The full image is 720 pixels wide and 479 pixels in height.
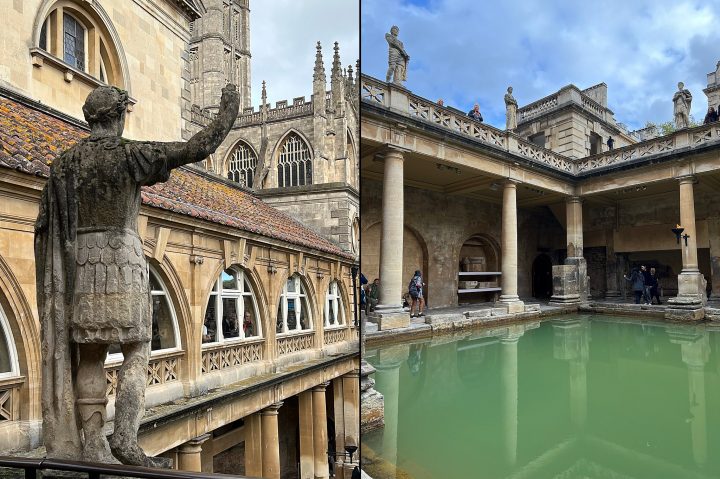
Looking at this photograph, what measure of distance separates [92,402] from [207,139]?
1219 millimetres

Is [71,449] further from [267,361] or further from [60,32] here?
[60,32]

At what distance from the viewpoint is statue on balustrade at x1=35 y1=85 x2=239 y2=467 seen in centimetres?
201

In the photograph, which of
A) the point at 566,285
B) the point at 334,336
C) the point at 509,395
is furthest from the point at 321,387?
the point at 566,285

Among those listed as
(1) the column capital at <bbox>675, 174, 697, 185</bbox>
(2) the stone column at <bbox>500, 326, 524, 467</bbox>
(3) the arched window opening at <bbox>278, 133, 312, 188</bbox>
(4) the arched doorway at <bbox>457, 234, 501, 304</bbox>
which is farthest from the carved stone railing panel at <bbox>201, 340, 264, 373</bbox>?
(3) the arched window opening at <bbox>278, 133, 312, 188</bbox>

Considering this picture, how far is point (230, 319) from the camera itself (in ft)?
25.1

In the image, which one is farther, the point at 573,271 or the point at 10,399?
the point at 573,271

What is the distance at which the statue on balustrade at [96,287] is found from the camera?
2010 millimetres

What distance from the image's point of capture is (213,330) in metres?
7.16

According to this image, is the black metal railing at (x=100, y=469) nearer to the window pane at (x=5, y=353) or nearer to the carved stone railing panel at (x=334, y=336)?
the window pane at (x=5, y=353)

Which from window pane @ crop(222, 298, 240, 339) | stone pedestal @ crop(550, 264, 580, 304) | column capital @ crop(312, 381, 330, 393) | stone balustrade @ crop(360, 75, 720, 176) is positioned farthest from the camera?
stone pedestal @ crop(550, 264, 580, 304)

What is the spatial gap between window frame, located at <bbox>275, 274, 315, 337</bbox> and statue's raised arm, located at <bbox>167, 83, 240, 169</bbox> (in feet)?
22.2

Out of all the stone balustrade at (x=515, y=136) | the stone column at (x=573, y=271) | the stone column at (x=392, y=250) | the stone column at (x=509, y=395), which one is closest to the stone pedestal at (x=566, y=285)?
the stone column at (x=573, y=271)

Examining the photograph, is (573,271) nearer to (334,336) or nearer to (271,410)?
(334,336)

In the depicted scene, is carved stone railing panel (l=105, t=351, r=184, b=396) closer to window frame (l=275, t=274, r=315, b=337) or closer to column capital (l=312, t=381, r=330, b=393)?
window frame (l=275, t=274, r=315, b=337)
